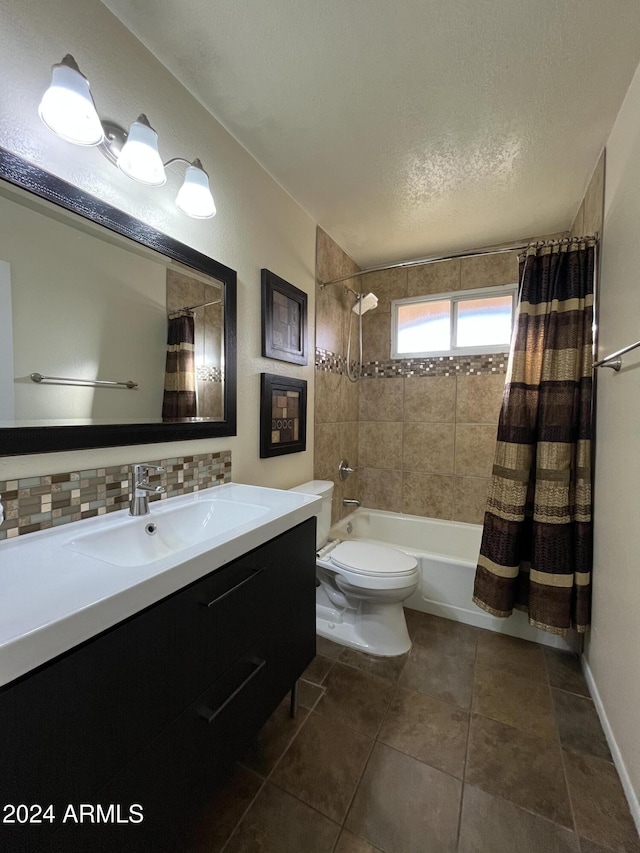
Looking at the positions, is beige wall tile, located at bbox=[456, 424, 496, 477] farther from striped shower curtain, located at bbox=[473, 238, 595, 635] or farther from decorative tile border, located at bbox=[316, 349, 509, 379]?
striped shower curtain, located at bbox=[473, 238, 595, 635]

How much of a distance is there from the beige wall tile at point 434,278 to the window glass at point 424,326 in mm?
94

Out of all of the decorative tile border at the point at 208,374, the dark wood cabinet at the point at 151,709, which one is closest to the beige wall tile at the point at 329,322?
the decorative tile border at the point at 208,374

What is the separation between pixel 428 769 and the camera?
1162 mm

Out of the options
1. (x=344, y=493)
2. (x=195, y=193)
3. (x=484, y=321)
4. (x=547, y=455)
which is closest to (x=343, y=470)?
(x=344, y=493)

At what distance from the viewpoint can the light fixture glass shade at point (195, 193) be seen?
1191 mm

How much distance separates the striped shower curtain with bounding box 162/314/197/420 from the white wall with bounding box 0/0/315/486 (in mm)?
134

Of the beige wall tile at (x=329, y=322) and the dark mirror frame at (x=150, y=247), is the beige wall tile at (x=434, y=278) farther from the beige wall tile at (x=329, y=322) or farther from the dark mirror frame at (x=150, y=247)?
the dark mirror frame at (x=150, y=247)

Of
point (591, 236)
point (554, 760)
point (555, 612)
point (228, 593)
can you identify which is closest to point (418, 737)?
point (554, 760)

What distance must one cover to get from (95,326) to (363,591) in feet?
5.07

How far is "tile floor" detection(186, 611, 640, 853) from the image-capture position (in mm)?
977

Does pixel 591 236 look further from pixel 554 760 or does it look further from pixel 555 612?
pixel 554 760

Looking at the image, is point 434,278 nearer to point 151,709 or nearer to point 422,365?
point 422,365

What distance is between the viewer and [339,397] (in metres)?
→ 2.50

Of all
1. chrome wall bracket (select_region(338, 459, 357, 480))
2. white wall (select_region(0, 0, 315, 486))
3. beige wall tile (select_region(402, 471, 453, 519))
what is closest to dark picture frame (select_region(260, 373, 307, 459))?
white wall (select_region(0, 0, 315, 486))
